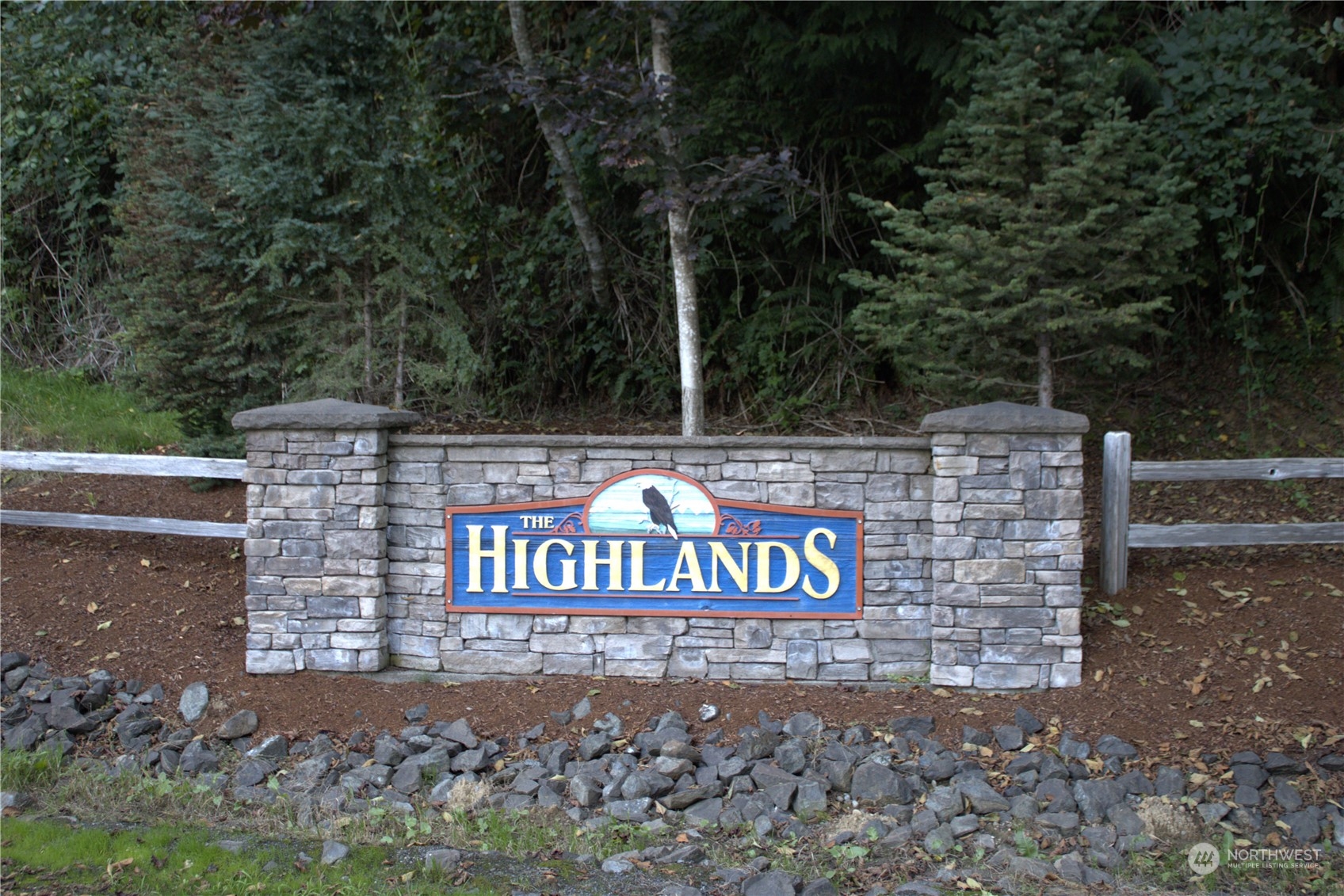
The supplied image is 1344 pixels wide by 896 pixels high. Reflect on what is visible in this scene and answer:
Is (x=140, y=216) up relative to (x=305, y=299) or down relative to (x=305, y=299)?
up

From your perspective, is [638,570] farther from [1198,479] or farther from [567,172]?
[567,172]

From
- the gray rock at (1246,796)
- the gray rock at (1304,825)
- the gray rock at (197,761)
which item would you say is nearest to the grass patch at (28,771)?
the gray rock at (197,761)

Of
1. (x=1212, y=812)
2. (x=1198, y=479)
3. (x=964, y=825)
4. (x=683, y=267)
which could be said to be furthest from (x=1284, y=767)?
(x=683, y=267)

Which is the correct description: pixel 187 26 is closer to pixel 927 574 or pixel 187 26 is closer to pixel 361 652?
pixel 361 652

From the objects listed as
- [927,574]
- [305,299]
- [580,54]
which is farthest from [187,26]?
[927,574]

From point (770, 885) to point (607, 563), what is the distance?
2.01 meters

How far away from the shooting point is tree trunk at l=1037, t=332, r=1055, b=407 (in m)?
6.36

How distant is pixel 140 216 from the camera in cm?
791

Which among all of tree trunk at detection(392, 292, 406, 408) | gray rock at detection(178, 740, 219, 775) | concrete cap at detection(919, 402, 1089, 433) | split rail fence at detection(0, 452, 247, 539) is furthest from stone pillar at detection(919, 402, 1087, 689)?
tree trunk at detection(392, 292, 406, 408)

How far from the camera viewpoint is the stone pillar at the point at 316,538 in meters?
5.37

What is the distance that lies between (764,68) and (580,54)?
1783 millimetres

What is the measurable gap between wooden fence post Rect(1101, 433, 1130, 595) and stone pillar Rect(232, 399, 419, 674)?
12.7 ft

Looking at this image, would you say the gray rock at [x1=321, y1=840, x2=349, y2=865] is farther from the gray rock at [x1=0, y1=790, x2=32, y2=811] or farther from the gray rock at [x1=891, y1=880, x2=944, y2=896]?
the gray rock at [x1=891, y1=880, x2=944, y2=896]

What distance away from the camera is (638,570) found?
5277mm
